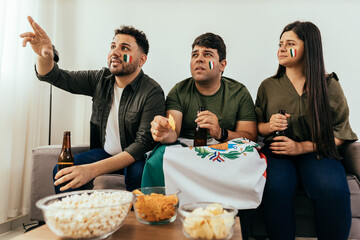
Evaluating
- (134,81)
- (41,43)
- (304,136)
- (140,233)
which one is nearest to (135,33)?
(134,81)

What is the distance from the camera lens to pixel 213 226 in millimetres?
606

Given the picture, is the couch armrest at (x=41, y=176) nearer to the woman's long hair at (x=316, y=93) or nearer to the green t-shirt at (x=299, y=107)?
the green t-shirt at (x=299, y=107)

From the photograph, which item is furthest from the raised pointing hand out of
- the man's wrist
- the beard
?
the man's wrist

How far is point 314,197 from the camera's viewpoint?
47.2 inches

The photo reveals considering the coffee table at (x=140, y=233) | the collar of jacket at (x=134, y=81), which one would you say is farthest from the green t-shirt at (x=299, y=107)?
the coffee table at (x=140, y=233)

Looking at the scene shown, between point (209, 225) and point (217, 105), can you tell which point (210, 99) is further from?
point (209, 225)

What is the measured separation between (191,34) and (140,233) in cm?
186

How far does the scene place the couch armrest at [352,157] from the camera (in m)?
1.41

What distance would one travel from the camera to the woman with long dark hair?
1.17 m

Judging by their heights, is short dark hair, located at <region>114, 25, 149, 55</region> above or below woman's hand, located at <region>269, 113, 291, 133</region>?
above

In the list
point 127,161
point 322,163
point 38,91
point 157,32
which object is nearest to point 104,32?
point 157,32

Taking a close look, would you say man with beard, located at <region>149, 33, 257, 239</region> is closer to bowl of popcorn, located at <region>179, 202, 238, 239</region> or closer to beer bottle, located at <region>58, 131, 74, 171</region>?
beer bottle, located at <region>58, 131, 74, 171</region>

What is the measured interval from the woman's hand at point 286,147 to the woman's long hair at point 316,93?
0.08 m

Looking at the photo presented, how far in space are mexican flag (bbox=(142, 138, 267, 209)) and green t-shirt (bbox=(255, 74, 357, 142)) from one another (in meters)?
0.36
